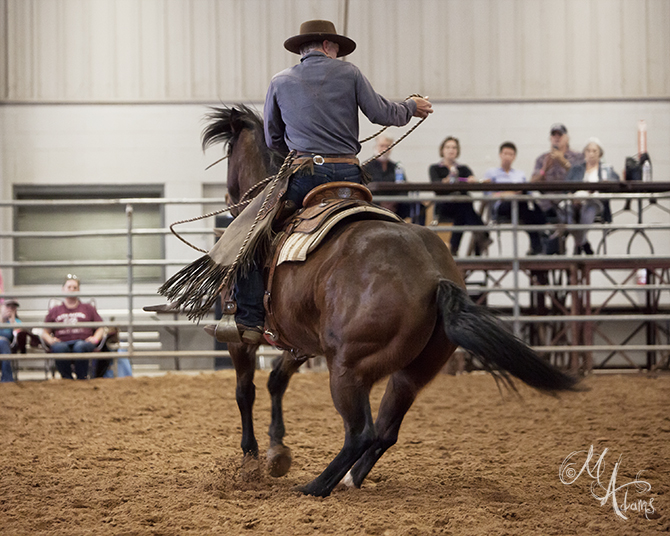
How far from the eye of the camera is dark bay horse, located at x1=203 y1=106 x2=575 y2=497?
2.89 m

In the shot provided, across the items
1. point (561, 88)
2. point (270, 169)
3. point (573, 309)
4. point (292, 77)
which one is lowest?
point (573, 309)

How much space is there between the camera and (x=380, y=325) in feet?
9.46

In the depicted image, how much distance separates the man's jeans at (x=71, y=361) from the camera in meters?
7.54

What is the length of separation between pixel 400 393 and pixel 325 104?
140 cm

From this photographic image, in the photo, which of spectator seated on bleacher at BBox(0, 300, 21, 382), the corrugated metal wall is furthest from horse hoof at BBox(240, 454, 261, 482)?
the corrugated metal wall

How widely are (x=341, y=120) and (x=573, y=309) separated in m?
5.13

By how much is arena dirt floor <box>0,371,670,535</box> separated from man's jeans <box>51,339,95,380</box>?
74cm

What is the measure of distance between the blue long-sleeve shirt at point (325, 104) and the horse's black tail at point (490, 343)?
98cm

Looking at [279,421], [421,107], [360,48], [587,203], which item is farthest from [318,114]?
[360,48]

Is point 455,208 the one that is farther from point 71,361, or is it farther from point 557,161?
point 71,361

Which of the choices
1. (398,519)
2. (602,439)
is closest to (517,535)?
(398,519)

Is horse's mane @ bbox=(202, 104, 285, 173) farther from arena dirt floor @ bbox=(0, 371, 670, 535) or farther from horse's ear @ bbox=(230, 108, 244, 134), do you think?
arena dirt floor @ bbox=(0, 371, 670, 535)

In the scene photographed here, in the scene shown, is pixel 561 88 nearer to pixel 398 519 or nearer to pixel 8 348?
pixel 8 348

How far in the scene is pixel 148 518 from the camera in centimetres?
286
